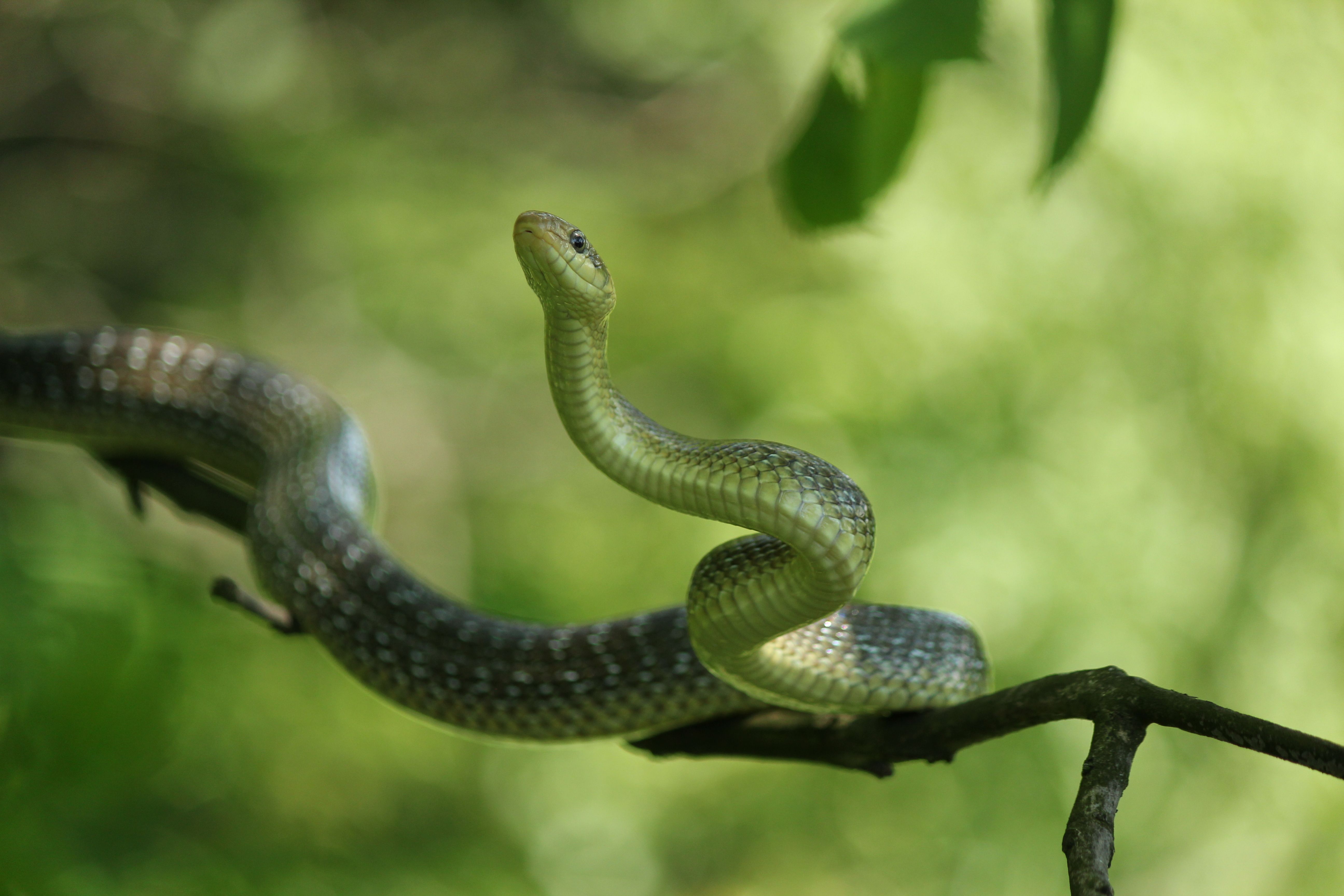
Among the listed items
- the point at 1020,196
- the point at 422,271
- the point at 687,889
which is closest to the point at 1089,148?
the point at 1020,196

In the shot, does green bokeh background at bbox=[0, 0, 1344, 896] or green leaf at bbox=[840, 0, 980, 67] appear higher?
green bokeh background at bbox=[0, 0, 1344, 896]

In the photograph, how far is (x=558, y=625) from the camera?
8.73 feet

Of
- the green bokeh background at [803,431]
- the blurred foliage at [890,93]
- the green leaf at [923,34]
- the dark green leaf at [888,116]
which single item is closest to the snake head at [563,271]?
the blurred foliage at [890,93]

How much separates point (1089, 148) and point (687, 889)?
12.6 feet

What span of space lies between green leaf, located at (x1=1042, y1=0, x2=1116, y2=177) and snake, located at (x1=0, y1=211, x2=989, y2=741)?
2.07 feet

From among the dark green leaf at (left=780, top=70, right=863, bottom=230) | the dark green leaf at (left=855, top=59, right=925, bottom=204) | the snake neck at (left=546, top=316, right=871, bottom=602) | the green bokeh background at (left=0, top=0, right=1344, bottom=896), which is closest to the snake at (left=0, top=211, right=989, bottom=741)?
the snake neck at (left=546, top=316, right=871, bottom=602)

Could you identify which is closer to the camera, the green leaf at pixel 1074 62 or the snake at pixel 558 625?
the green leaf at pixel 1074 62

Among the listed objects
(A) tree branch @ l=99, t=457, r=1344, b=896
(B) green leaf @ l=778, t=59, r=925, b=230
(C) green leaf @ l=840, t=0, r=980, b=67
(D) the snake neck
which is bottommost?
(A) tree branch @ l=99, t=457, r=1344, b=896

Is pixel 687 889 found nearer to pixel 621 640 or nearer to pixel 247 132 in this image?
pixel 621 640

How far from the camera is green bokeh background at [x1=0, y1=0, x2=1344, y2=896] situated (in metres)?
4.35

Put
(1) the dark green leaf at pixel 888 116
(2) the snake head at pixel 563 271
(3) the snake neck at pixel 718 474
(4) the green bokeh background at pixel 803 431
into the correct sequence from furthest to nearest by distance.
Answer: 1. (4) the green bokeh background at pixel 803 431
2. (2) the snake head at pixel 563 271
3. (3) the snake neck at pixel 718 474
4. (1) the dark green leaf at pixel 888 116

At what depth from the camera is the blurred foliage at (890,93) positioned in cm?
88

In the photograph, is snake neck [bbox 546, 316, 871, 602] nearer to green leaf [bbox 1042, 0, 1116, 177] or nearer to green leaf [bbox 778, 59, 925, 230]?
green leaf [bbox 778, 59, 925, 230]

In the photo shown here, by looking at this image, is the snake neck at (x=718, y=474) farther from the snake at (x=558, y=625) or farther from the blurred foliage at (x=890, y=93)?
the blurred foliage at (x=890, y=93)
